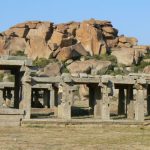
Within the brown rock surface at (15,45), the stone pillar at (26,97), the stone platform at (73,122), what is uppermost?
the brown rock surface at (15,45)

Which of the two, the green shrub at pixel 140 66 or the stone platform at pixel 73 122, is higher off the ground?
the green shrub at pixel 140 66

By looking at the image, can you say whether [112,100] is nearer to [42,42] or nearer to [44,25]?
[42,42]

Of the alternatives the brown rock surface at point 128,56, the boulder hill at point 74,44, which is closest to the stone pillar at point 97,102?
the boulder hill at point 74,44

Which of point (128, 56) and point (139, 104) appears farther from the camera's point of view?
point (128, 56)

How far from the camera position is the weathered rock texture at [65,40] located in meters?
71.9

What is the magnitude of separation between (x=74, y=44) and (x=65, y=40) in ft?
5.92

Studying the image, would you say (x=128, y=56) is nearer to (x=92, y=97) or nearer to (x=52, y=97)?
(x=52, y=97)

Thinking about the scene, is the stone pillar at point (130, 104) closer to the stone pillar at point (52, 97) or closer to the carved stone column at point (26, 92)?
the carved stone column at point (26, 92)

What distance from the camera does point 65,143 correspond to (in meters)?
19.1

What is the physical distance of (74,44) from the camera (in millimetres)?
73438

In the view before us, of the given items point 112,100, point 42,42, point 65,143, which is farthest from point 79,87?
point 65,143

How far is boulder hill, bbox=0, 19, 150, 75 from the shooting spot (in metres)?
67.0

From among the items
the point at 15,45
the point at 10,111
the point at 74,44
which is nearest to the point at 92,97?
the point at 10,111

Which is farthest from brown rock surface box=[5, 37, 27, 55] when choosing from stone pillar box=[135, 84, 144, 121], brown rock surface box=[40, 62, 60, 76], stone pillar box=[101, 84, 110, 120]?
stone pillar box=[135, 84, 144, 121]
